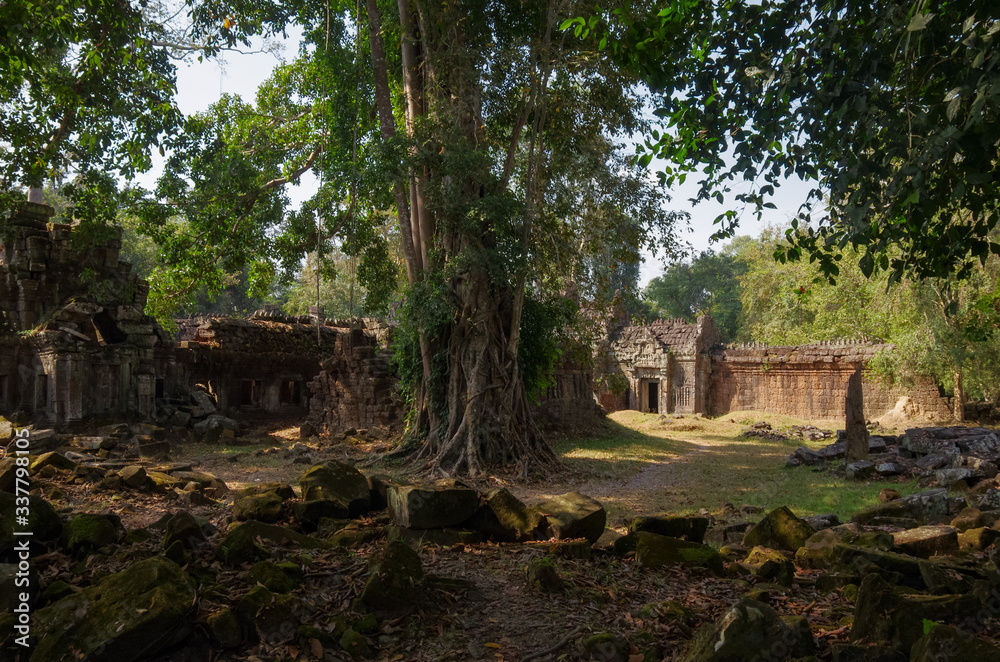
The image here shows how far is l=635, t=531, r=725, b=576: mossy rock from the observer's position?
4742mm

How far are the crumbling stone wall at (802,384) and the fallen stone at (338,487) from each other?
18543 millimetres

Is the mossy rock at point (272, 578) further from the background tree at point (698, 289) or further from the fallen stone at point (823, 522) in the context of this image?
the background tree at point (698, 289)

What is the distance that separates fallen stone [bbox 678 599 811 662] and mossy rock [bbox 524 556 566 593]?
3.79 ft

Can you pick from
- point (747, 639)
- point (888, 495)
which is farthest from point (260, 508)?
point (888, 495)

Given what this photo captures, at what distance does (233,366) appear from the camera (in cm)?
1978

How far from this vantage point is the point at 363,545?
201 inches

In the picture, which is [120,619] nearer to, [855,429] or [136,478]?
[136,478]

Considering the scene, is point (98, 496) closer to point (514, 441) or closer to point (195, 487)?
point (195, 487)

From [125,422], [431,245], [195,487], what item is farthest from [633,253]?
[125,422]

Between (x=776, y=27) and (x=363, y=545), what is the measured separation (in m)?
5.16

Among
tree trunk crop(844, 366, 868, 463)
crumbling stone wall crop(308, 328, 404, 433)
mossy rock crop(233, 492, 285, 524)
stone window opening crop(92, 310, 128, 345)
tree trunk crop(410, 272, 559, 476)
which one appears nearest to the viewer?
mossy rock crop(233, 492, 285, 524)

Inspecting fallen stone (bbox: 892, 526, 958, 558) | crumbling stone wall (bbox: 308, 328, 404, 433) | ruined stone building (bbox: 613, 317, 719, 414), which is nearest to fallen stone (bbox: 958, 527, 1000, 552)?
fallen stone (bbox: 892, 526, 958, 558)

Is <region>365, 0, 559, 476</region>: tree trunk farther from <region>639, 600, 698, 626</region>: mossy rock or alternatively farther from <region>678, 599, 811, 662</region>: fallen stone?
<region>678, 599, 811, 662</region>: fallen stone

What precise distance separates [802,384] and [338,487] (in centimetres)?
2044
